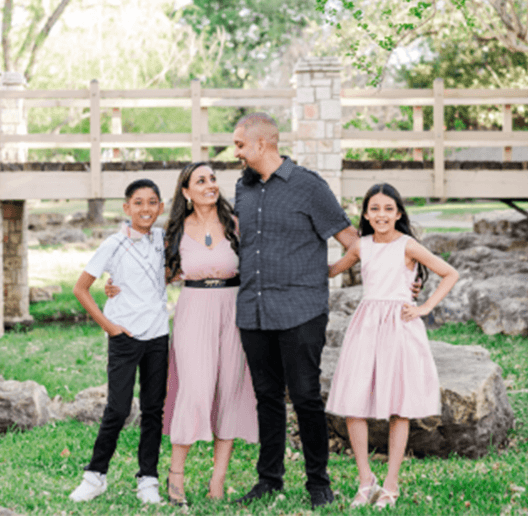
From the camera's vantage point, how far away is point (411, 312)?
398cm

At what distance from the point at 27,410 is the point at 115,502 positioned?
2401mm

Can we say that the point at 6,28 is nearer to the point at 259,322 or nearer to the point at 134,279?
the point at 134,279

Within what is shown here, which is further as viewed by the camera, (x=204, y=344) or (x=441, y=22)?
(x=441, y=22)

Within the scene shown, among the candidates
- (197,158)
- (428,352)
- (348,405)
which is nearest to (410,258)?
(428,352)

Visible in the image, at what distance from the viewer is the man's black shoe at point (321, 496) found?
3.94 meters

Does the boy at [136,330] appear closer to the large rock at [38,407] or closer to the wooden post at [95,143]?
the large rock at [38,407]

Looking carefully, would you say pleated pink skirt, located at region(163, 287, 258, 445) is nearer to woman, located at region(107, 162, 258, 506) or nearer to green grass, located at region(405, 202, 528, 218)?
woman, located at region(107, 162, 258, 506)

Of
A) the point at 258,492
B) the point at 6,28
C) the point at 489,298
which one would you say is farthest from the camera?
the point at 6,28

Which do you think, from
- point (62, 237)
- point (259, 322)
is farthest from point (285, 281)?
point (62, 237)

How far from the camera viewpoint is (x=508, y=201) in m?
12.1

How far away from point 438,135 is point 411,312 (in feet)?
22.9

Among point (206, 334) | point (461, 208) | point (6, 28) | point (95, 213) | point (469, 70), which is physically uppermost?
point (6, 28)

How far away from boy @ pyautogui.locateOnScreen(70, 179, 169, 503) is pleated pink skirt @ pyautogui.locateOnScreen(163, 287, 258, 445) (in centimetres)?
15

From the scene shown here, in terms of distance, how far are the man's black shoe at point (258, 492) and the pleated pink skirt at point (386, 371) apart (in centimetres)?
58
